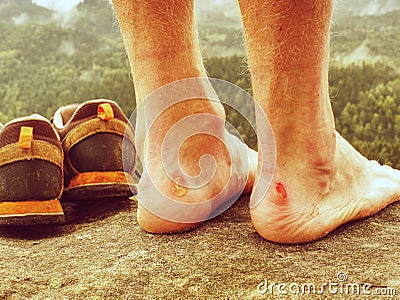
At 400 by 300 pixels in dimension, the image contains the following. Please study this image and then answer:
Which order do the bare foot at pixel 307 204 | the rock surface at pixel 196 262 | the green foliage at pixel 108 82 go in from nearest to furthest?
the rock surface at pixel 196 262 → the bare foot at pixel 307 204 → the green foliage at pixel 108 82

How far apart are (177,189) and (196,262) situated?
13 centimetres

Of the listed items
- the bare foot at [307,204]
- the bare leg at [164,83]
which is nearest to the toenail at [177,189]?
the bare leg at [164,83]

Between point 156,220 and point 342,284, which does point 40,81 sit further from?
point 342,284

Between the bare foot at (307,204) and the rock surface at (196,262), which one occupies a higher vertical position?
the bare foot at (307,204)

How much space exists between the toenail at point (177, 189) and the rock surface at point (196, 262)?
0.21 ft

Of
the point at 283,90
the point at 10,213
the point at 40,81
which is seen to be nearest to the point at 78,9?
the point at 40,81

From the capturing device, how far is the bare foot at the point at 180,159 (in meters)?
0.70

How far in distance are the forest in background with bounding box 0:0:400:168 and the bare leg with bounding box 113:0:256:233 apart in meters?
0.12

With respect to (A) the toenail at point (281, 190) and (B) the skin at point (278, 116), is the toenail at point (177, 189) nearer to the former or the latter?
(B) the skin at point (278, 116)

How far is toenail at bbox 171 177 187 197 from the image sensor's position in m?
0.70

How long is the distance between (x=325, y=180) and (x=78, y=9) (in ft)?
9.79

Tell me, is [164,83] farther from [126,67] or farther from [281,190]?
[126,67]

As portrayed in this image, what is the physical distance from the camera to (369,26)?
2.56 meters

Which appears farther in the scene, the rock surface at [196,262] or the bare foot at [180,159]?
the bare foot at [180,159]
